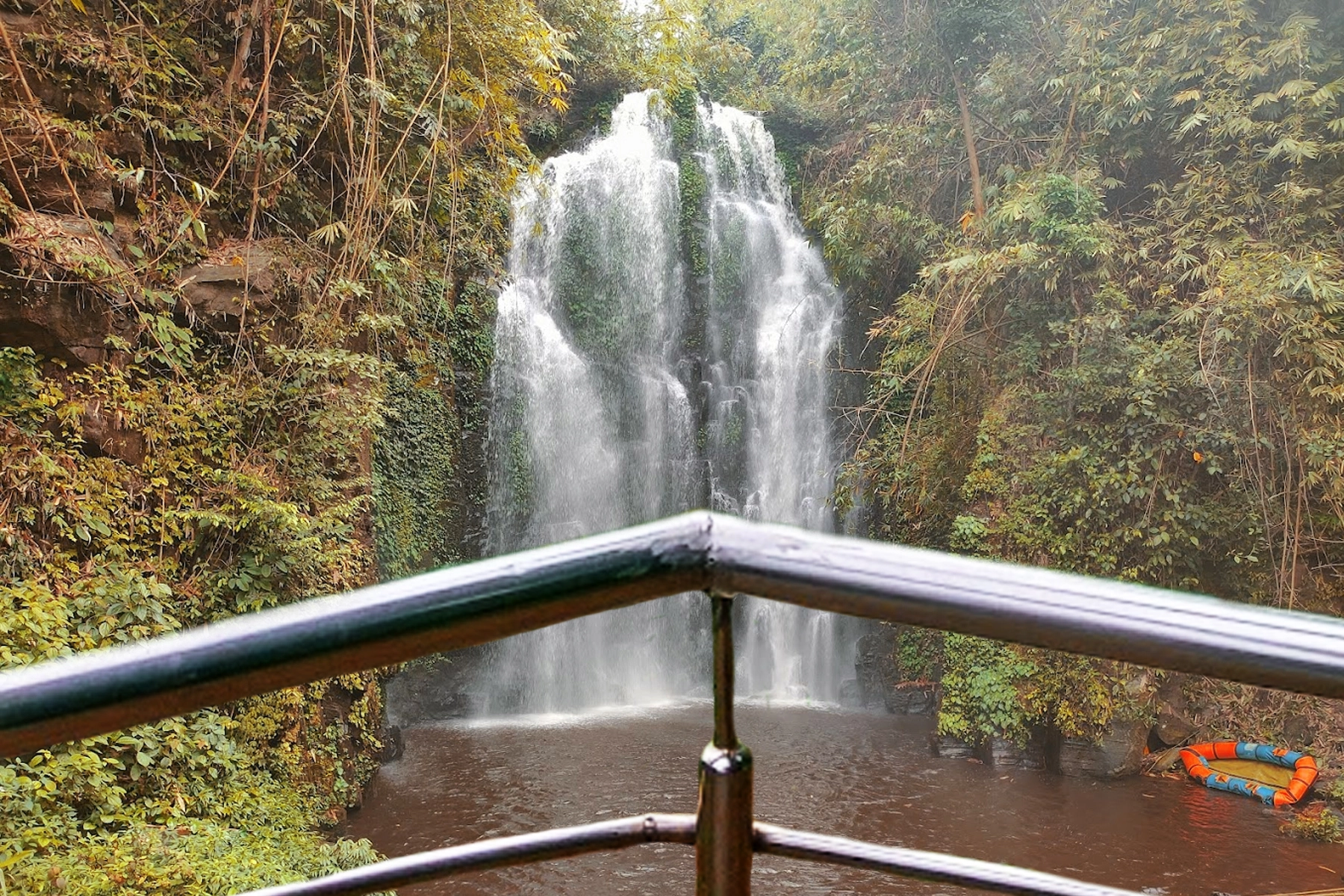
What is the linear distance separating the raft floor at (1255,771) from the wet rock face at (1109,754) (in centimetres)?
64

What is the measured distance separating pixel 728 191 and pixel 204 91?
8956 millimetres

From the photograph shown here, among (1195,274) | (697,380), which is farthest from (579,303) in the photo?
(1195,274)

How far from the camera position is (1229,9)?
321 inches

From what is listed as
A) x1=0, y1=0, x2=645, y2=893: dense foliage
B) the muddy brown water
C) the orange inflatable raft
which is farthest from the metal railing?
the orange inflatable raft

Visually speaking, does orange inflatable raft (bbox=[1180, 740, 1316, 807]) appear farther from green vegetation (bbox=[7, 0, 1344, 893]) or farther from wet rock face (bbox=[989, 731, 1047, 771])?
wet rock face (bbox=[989, 731, 1047, 771])

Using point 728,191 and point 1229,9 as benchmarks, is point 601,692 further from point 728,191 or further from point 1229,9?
point 1229,9

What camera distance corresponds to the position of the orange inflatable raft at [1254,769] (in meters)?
7.58

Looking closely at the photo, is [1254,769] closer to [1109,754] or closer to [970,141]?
[1109,754]

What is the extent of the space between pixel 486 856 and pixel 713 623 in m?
0.30

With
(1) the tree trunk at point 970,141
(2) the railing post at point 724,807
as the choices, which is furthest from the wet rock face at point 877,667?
(2) the railing post at point 724,807

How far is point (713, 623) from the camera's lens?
50 centimetres

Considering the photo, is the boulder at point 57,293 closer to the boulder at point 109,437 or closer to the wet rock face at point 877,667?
the boulder at point 109,437

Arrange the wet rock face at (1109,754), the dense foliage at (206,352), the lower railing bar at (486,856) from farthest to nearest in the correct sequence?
the wet rock face at (1109,754) < the dense foliage at (206,352) < the lower railing bar at (486,856)

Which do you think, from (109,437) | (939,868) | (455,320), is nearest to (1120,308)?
(455,320)
